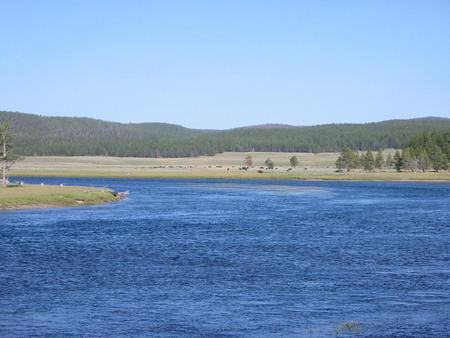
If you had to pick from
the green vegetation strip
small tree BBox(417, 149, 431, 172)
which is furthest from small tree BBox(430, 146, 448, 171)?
the green vegetation strip

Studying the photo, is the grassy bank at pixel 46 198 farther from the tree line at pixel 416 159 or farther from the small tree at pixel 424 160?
the small tree at pixel 424 160

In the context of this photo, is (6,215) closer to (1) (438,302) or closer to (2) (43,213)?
(2) (43,213)

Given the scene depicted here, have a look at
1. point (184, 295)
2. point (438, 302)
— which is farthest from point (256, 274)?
point (438, 302)

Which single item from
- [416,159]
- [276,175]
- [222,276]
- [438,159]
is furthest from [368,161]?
[222,276]

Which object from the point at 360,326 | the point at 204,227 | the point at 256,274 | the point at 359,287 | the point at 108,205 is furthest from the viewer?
the point at 108,205

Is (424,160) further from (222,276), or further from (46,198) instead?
(222,276)

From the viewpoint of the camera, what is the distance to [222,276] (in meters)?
35.1

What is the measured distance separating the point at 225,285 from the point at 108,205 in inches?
2037

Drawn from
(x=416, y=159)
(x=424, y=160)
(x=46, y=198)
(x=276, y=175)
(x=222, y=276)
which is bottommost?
(x=222, y=276)

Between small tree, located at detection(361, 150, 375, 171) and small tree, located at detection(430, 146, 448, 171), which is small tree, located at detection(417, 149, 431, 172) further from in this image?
small tree, located at detection(361, 150, 375, 171)

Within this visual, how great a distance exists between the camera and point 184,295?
3053cm

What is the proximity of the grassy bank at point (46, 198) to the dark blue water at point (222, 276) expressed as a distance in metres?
7.94

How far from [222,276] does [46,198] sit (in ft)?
157

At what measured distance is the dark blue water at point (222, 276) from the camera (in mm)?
25875
